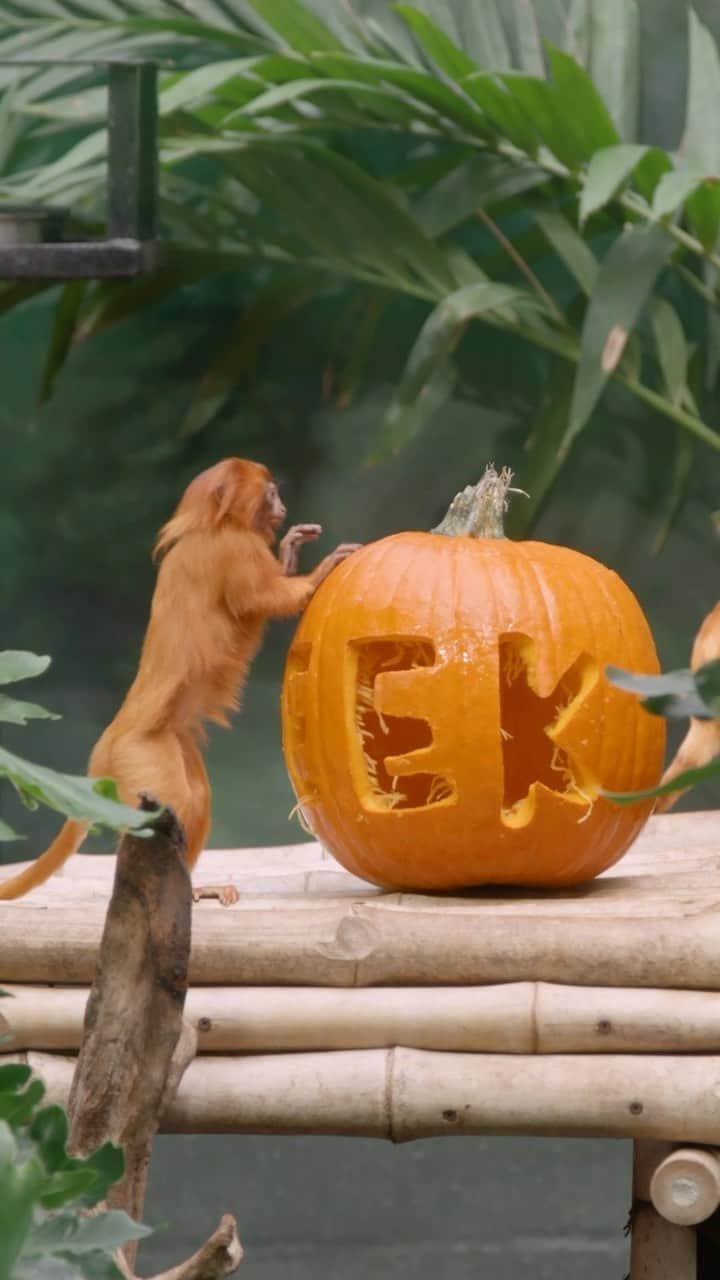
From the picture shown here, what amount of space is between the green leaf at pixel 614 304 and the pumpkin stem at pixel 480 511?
61 centimetres

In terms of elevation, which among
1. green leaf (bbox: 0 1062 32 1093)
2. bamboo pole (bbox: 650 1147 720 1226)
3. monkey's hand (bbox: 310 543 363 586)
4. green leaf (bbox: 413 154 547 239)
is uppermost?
green leaf (bbox: 413 154 547 239)

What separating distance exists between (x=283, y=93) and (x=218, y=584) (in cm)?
99

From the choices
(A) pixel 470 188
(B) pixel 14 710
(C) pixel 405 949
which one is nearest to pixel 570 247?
(A) pixel 470 188

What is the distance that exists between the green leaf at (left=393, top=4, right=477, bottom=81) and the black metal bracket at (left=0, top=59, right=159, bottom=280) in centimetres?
50

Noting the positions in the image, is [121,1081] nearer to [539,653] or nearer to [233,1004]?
[233,1004]

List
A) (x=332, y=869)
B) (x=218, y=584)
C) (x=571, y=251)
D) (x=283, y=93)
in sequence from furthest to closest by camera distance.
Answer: (x=571, y=251) < (x=283, y=93) < (x=332, y=869) < (x=218, y=584)

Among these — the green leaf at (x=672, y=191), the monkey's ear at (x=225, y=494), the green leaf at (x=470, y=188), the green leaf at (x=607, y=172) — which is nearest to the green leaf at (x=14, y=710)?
the monkey's ear at (x=225, y=494)

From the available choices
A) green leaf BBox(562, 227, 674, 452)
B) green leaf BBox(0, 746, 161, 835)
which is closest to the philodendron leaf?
green leaf BBox(0, 746, 161, 835)

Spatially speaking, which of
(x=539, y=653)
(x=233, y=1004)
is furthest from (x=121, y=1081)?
(x=539, y=653)

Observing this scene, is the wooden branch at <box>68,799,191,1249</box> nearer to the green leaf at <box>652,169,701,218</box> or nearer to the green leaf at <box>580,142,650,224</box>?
the green leaf at <box>580,142,650,224</box>

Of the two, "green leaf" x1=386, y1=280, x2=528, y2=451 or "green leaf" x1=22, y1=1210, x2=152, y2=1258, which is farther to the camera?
"green leaf" x1=386, y1=280, x2=528, y2=451

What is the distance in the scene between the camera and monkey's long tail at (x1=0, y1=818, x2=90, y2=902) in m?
1.88

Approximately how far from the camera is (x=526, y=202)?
2957 mm

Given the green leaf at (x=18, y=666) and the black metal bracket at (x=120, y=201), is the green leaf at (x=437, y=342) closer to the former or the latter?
the black metal bracket at (x=120, y=201)
